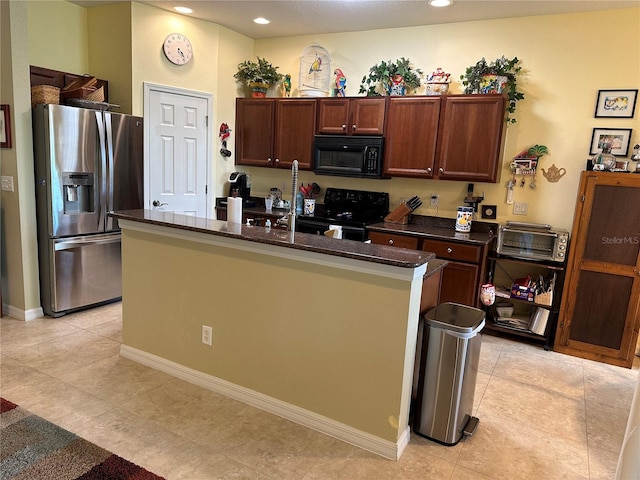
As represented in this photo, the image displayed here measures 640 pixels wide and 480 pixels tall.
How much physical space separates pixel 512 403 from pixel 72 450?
252 centimetres

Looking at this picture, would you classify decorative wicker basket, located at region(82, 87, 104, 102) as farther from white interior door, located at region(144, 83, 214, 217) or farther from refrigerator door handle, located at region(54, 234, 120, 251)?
refrigerator door handle, located at region(54, 234, 120, 251)

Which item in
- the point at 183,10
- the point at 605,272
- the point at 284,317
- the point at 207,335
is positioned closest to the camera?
the point at 284,317

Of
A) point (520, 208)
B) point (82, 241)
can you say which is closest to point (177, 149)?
point (82, 241)

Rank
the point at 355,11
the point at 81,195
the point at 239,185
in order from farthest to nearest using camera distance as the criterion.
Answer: the point at 239,185 → the point at 355,11 → the point at 81,195

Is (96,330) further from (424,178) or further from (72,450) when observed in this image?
(424,178)

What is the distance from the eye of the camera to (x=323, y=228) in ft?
14.1

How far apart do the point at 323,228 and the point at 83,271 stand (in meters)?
2.19

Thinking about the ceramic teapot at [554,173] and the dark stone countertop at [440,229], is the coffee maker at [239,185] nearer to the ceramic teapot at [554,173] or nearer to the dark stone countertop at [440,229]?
the dark stone countertop at [440,229]

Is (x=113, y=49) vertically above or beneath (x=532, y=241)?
above

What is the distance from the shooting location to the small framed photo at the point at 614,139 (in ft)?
11.7

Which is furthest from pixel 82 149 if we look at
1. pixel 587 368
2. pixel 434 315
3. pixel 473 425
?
pixel 587 368

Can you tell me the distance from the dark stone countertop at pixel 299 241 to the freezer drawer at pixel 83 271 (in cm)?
116

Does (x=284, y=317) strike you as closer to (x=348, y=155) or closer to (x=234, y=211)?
(x=234, y=211)

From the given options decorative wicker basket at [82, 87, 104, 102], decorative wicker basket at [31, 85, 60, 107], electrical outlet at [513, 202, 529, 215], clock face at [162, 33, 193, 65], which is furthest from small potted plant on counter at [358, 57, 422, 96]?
decorative wicker basket at [31, 85, 60, 107]
